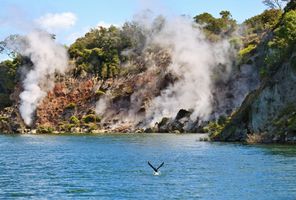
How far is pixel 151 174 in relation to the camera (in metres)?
64.5

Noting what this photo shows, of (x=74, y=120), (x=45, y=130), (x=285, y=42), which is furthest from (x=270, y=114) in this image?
(x=74, y=120)

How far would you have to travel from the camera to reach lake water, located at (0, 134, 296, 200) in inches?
2039

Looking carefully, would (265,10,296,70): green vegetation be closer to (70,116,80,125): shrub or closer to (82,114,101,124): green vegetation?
(82,114,101,124): green vegetation

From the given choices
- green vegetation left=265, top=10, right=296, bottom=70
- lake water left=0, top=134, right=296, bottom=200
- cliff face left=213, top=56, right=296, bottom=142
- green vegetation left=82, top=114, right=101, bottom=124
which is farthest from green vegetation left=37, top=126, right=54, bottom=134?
lake water left=0, top=134, right=296, bottom=200

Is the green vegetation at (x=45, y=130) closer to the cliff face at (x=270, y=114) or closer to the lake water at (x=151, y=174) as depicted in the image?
the cliff face at (x=270, y=114)

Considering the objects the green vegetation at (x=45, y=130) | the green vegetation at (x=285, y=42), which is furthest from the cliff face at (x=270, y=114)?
the green vegetation at (x=45, y=130)

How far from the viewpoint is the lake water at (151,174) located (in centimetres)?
5178

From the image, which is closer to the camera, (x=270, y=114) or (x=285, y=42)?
(x=270, y=114)

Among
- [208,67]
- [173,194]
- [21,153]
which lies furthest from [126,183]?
[208,67]

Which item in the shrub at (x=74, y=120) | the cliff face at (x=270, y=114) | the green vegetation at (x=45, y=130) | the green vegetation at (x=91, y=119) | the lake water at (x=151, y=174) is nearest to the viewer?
the lake water at (x=151, y=174)

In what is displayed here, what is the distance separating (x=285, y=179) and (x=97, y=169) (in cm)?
2167

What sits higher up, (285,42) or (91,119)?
(285,42)

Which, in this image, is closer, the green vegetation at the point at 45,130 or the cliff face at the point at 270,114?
the cliff face at the point at 270,114

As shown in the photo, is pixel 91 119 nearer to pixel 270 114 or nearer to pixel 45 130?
pixel 45 130
